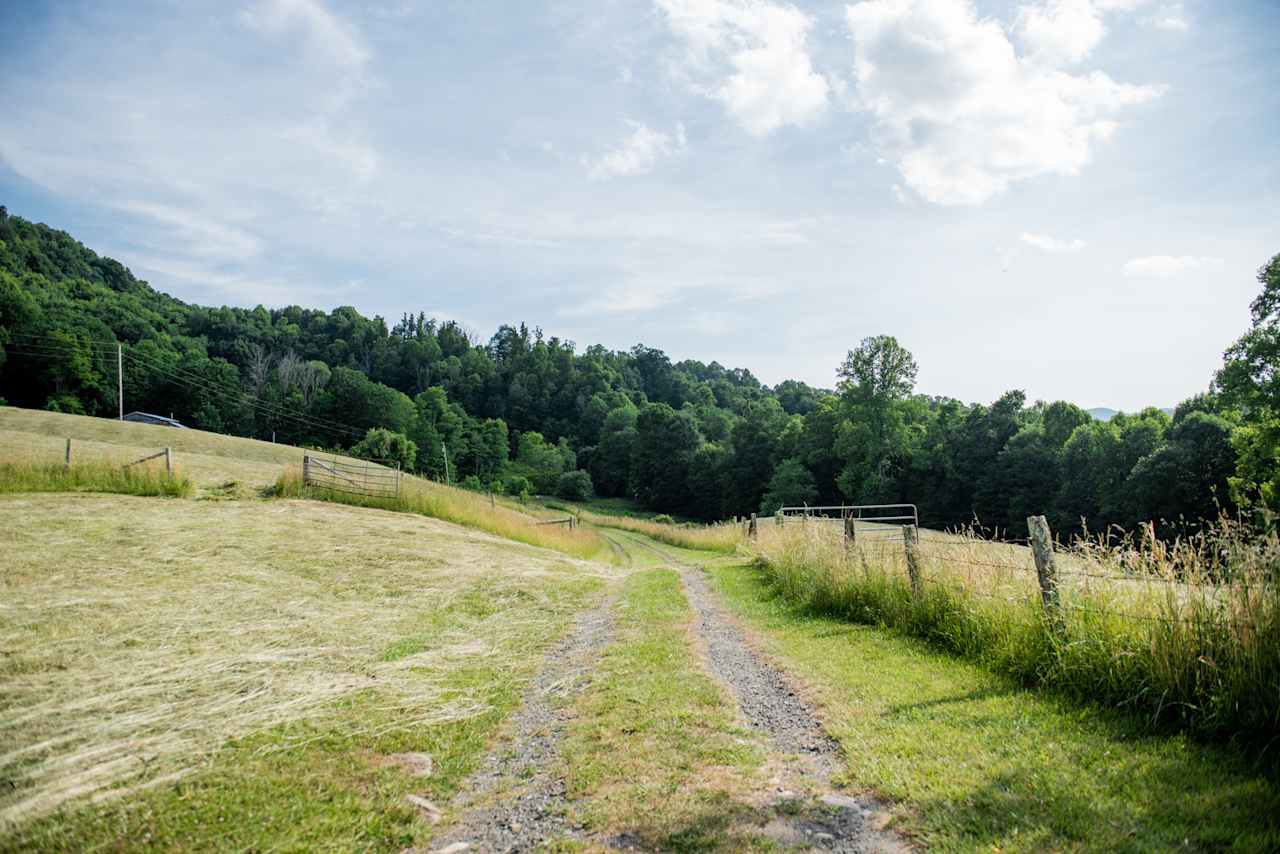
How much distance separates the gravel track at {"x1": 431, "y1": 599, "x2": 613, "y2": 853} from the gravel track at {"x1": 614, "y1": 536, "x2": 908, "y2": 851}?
1.48 meters

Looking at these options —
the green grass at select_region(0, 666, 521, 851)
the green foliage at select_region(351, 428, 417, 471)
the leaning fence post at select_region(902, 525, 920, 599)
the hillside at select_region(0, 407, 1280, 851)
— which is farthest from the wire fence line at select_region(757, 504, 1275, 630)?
the green foliage at select_region(351, 428, 417, 471)

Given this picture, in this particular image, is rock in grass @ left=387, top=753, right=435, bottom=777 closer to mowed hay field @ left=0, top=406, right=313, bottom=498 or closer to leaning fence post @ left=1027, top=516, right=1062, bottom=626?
leaning fence post @ left=1027, top=516, right=1062, bottom=626

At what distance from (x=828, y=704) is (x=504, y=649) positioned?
4.78 metres

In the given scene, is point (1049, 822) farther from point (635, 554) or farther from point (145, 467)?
point (635, 554)

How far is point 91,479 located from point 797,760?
22028mm

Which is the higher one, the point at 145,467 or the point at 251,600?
the point at 145,467

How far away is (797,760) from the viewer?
4.92 meters

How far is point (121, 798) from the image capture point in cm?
390

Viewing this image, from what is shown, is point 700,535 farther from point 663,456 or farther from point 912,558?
point 663,456

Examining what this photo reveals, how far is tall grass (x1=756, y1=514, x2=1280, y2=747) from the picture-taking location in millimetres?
4727

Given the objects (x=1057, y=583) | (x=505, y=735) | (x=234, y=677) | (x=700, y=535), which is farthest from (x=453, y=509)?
(x=1057, y=583)

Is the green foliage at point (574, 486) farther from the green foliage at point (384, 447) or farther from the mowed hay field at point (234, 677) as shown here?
the mowed hay field at point (234, 677)

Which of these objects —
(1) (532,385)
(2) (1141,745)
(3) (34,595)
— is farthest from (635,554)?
(1) (532,385)

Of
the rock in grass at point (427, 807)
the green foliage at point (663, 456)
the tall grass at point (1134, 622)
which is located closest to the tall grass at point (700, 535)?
the tall grass at point (1134, 622)
